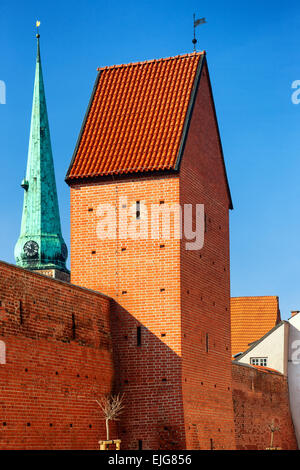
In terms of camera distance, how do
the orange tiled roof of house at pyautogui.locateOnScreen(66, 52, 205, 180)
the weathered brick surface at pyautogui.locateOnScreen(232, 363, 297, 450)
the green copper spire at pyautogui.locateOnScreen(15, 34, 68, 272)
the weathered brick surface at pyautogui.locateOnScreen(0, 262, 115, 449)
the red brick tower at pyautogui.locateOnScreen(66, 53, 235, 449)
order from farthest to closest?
1. the green copper spire at pyautogui.locateOnScreen(15, 34, 68, 272)
2. the weathered brick surface at pyautogui.locateOnScreen(232, 363, 297, 450)
3. the orange tiled roof of house at pyautogui.locateOnScreen(66, 52, 205, 180)
4. the red brick tower at pyautogui.locateOnScreen(66, 53, 235, 449)
5. the weathered brick surface at pyautogui.locateOnScreen(0, 262, 115, 449)

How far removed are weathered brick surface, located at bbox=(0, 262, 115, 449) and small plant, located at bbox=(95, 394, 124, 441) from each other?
237 mm

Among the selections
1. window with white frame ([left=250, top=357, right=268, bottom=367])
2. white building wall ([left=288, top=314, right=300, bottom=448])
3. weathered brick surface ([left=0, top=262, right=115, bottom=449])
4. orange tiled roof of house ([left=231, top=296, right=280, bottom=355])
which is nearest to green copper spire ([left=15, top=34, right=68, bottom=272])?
orange tiled roof of house ([left=231, top=296, right=280, bottom=355])

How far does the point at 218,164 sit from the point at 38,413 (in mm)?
12336

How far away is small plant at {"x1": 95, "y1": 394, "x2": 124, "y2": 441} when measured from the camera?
27.2 metres

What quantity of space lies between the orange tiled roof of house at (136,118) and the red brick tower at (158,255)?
33mm

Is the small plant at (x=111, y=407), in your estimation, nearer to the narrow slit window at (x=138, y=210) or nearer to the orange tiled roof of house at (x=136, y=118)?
the narrow slit window at (x=138, y=210)

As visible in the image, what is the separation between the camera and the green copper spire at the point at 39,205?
214 feet

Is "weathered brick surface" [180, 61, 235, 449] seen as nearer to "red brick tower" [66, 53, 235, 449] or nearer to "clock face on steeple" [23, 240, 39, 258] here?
"red brick tower" [66, 53, 235, 449]

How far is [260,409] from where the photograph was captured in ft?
135

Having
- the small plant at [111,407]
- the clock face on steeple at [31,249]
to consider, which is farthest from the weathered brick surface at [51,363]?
the clock face on steeple at [31,249]

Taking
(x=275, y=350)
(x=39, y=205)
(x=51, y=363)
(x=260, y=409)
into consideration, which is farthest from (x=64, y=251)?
(x=51, y=363)

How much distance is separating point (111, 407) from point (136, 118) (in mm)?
8622

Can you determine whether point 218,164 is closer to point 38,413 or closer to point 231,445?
point 231,445

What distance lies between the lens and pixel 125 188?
2988 cm
